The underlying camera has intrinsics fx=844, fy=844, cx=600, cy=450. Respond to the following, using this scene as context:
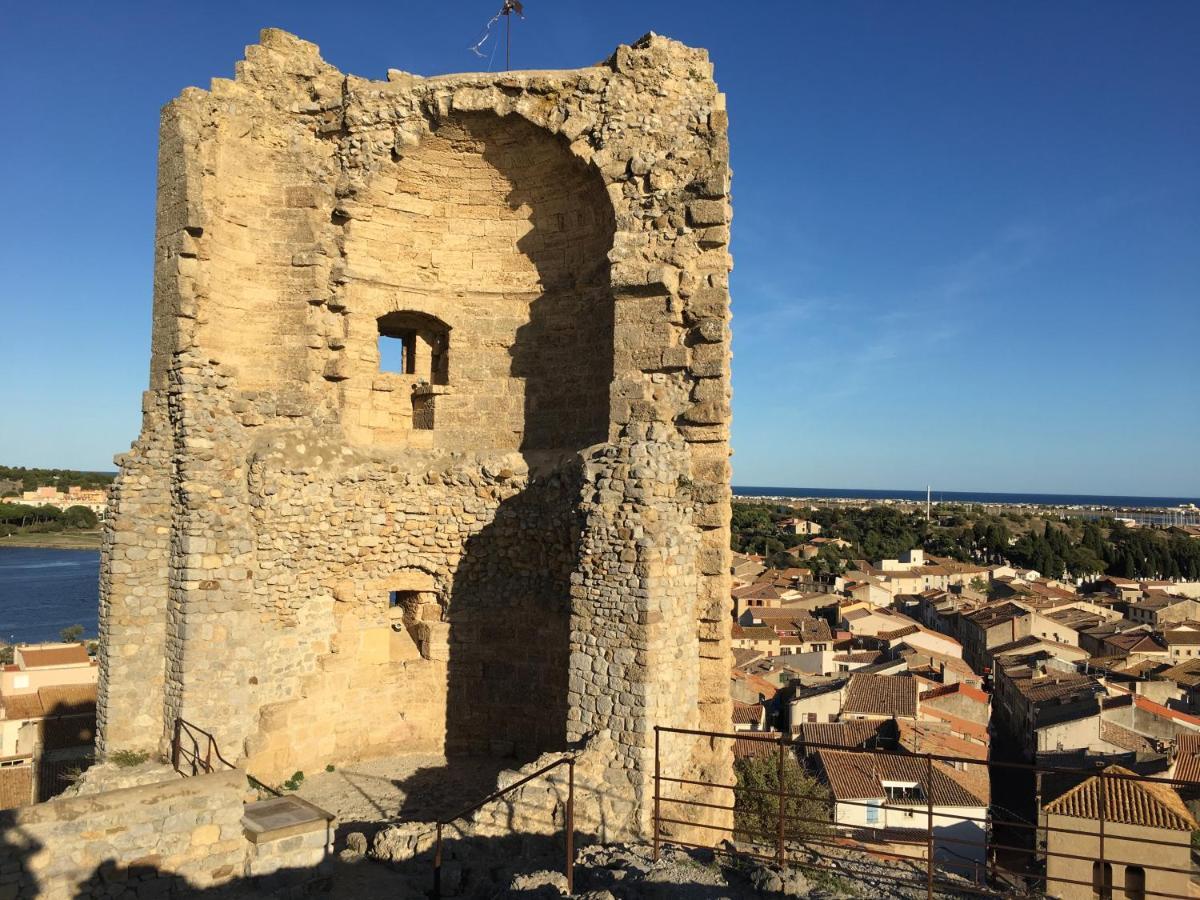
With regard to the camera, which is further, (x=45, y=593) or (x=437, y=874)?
(x=45, y=593)

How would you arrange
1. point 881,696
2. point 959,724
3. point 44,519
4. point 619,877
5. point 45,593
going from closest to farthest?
point 619,877, point 959,724, point 881,696, point 45,593, point 44,519

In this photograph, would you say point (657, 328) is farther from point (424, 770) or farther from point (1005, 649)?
point (1005, 649)

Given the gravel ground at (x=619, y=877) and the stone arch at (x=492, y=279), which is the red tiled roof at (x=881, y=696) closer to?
the stone arch at (x=492, y=279)

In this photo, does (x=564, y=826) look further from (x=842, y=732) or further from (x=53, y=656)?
(x=53, y=656)

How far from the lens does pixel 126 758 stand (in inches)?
335

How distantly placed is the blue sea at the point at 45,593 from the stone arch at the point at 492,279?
39.5 m

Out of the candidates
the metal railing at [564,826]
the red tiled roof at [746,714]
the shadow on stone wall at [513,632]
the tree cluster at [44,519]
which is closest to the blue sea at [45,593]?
the tree cluster at [44,519]

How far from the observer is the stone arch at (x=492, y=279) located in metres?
10.3

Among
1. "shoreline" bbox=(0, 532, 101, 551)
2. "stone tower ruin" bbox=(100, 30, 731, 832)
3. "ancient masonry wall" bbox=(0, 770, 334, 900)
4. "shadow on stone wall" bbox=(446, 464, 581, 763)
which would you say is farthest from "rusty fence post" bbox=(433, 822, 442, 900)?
"shoreline" bbox=(0, 532, 101, 551)

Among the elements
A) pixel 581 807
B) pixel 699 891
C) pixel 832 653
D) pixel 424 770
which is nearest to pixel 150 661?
pixel 424 770

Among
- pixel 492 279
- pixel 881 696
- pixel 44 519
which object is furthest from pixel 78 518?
pixel 492 279

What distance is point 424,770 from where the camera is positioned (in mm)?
9828

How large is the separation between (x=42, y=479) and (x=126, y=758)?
133221mm

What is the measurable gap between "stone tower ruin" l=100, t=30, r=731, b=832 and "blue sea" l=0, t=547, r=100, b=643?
3917cm
